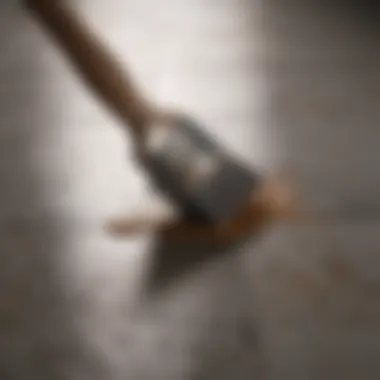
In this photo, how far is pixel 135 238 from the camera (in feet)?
2.88

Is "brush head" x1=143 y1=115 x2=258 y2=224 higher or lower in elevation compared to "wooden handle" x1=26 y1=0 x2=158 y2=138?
lower

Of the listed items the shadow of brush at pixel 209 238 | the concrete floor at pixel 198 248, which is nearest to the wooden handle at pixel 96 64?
the concrete floor at pixel 198 248

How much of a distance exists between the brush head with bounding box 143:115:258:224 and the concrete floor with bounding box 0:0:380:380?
4 centimetres

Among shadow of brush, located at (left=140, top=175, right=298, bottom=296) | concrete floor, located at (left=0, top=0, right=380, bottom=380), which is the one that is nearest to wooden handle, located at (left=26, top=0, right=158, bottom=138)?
concrete floor, located at (left=0, top=0, right=380, bottom=380)

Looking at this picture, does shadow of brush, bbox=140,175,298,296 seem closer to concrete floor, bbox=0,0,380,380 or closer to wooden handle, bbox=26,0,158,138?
concrete floor, bbox=0,0,380,380

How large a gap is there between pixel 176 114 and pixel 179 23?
15cm

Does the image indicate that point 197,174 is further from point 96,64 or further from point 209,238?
point 96,64

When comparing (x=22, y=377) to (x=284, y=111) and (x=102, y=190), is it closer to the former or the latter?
(x=102, y=190)

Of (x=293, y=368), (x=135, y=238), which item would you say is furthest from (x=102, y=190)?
(x=293, y=368)

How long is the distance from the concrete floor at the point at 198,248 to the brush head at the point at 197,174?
0.14ft

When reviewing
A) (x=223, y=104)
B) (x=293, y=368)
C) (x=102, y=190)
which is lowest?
(x=293, y=368)

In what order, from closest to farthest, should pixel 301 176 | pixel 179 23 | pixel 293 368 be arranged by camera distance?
pixel 293 368 < pixel 301 176 < pixel 179 23

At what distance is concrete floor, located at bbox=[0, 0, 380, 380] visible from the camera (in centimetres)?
81

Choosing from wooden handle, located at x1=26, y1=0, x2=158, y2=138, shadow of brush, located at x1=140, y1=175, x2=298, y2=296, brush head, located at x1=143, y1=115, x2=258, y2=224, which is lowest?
shadow of brush, located at x1=140, y1=175, x2=298, y2=296
